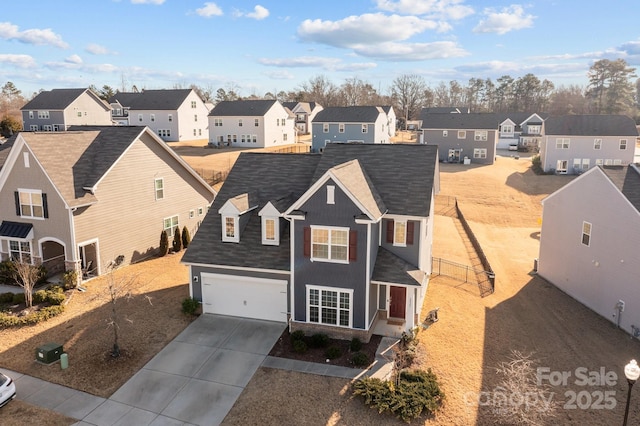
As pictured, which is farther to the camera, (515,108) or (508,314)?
(515,108)

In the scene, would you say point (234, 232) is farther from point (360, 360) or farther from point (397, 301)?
point (360, 360)

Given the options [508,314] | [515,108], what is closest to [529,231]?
[508,314]

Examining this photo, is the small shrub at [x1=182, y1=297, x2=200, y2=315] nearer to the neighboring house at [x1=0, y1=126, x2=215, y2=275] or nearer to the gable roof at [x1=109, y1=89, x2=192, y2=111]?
the neighboring house at [x1=0, y1=126, x2=215, y2=275]

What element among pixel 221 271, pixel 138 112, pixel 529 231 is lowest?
pixel 529 231

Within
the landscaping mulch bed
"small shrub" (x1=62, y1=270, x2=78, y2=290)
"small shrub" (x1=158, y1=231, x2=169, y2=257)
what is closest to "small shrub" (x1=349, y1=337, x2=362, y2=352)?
the landscaping mulch bed

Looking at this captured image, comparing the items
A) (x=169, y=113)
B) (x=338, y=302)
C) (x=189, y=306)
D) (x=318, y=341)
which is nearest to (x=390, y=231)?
(x=338, y=302)

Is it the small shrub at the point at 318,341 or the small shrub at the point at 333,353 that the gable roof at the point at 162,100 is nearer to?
the small shrub at the point at 318,341

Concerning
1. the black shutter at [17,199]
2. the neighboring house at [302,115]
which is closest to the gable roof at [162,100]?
the neighboring house at [302,115]

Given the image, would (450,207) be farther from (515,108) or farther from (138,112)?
(515,108)
